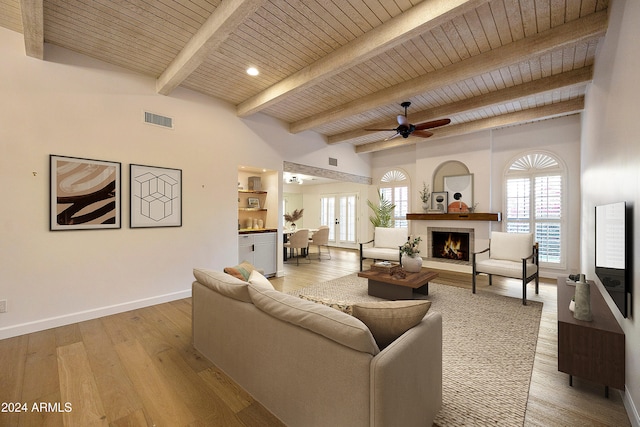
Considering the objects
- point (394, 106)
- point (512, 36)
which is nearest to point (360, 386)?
point (512, 36)

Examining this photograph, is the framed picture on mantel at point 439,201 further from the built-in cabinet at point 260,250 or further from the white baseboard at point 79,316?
the white baseboard at point 79,316

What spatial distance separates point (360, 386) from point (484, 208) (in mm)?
5895

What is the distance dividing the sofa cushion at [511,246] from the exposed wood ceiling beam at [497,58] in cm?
266

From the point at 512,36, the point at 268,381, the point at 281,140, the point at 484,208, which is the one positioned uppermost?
the point at 512,36

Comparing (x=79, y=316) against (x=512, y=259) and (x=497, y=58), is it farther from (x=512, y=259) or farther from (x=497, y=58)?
(x=512, y=259)

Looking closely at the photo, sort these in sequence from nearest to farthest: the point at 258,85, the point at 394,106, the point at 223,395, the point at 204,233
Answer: the point at 223,395 → the point at 258,85 → the point at 204,233 → the point at 394,106

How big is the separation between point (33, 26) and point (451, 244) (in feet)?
24.1

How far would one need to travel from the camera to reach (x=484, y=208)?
6039 millimetres

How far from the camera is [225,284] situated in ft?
7.06

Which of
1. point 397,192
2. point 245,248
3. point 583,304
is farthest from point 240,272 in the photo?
point 397,192

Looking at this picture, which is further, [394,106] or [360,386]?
[394,106]

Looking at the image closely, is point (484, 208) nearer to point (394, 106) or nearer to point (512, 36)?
point (394, 106)

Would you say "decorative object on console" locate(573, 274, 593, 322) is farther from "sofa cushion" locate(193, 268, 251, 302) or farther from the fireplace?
the fireplace

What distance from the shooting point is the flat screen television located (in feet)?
5.84
